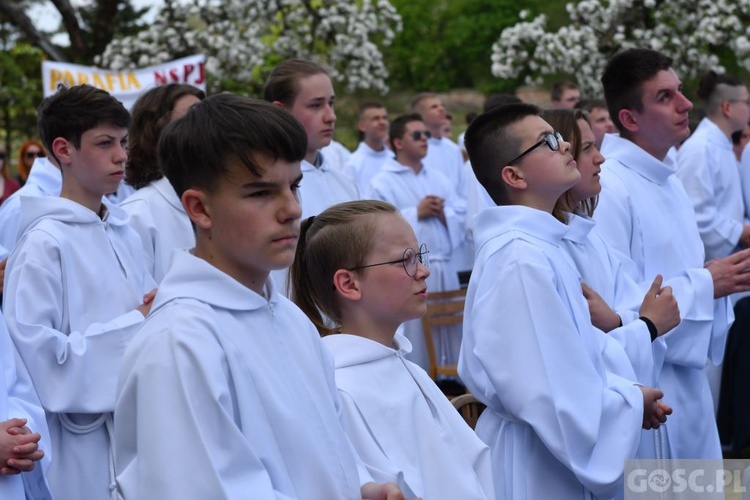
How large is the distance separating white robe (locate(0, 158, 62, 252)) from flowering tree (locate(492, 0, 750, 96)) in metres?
6.95

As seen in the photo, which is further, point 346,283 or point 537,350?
point 537,350

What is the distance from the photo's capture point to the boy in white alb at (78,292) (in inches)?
158

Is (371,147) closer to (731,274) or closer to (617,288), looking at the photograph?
(731,274)

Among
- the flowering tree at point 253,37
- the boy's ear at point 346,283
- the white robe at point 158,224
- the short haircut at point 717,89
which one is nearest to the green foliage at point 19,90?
the flowering tree at point 253,37

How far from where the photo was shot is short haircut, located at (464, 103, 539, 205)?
400 cm

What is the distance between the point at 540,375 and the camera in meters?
3.57

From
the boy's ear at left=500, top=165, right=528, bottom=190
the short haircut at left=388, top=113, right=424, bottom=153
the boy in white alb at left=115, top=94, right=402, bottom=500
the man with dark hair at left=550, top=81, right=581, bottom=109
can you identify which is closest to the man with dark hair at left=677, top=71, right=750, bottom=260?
the man with dark hair at left=550, top=81, right=581, bottom=109

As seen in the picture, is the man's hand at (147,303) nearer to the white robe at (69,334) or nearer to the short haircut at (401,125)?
the white robe at (69,334)

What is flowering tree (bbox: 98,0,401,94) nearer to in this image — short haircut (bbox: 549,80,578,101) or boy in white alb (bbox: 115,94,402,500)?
short haircut (bbox: 549,80,578,101)

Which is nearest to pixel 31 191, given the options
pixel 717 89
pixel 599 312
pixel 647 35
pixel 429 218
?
pixel 599 312

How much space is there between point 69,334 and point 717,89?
606 cm

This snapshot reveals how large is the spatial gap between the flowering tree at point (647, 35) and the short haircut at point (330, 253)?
28.2ft

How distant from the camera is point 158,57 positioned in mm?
12484

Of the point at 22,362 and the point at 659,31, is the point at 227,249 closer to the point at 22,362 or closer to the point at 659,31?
the point at 22,362
